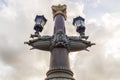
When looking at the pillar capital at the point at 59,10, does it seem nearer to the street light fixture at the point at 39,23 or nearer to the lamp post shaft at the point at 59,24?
the lamp post shaft at the point at 59,24

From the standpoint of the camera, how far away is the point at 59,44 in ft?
33.2

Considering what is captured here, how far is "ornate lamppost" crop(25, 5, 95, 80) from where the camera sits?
30.9 ft

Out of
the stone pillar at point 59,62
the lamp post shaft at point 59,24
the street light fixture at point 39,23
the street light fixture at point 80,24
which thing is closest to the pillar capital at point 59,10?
the lamp post shaft at point 59,24

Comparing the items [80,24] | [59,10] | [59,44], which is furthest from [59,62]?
[59,10]

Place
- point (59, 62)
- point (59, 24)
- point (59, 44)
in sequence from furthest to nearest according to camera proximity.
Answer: point (59, 24) → point (59, 44) → point (59, 62)

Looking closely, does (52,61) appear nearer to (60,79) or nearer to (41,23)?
(60,79)

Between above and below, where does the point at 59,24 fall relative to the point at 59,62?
above

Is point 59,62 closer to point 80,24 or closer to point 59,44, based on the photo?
point 59,44

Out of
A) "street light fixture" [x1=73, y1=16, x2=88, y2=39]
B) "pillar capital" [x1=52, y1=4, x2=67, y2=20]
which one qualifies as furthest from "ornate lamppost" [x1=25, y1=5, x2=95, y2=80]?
"pillar capital" [x1=52, y1=4, x2=67, y2=20]

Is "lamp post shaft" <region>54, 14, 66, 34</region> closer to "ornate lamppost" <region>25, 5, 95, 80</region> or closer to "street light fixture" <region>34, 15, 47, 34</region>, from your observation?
"ornate lamppost" <region>25, 5, 95, 80</region>

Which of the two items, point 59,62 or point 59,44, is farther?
point 59,44

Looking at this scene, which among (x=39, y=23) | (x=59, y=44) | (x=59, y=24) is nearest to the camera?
(x=59, y=44)

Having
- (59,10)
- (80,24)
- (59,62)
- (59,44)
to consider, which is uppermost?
(59,10)

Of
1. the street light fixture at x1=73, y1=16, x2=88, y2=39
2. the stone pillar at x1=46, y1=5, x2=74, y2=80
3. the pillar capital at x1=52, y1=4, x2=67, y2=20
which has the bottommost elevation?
the stone pillar at x1=46, y1=5, x2=74, y2=80
